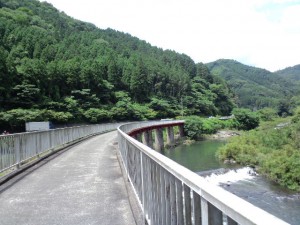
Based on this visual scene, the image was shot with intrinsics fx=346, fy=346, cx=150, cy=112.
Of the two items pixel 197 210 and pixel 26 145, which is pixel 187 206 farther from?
pixel 26 145

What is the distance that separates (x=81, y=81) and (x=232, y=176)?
180ft

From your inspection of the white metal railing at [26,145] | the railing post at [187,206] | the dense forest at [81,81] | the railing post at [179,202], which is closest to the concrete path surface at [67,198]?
the white metal railing at [26,145]

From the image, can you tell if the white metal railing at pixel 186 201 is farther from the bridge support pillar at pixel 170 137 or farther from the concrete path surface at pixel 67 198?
the bridge support pillar at pixel 170 137

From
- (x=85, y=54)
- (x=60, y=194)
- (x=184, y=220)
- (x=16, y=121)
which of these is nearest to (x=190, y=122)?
(x=16, y=121)

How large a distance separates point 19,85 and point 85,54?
59.6 meters

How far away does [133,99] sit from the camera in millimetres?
100125

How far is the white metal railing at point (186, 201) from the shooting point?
1690mm

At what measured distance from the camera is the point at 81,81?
3270 inches

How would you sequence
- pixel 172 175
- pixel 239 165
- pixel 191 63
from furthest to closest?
pixel 191 63 → pixel 239 165 → pixel 172 175

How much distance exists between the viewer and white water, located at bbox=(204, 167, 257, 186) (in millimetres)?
33797

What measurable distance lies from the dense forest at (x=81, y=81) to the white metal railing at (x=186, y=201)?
52081mm

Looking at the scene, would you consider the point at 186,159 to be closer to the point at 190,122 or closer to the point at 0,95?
the point at 190,122

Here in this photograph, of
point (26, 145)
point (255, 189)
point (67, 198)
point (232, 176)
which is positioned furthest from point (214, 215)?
point (232, 176)

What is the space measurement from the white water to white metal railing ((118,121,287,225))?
29332 millimetres
